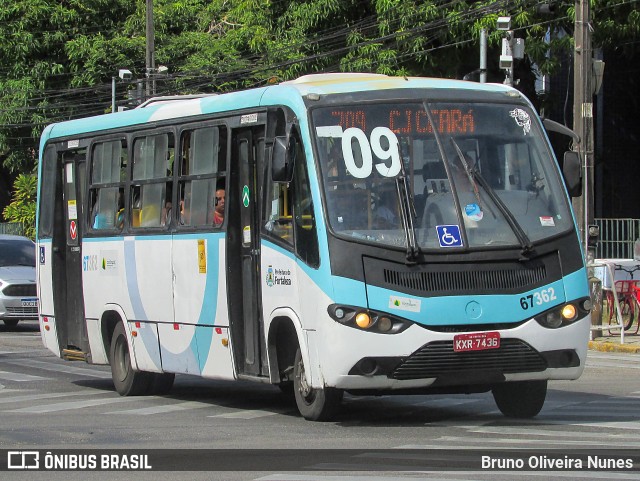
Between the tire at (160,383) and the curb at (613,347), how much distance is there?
8444mm

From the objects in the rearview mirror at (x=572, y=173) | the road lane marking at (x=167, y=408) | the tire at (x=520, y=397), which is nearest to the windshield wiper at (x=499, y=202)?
the rearview mirror at (x=572, y=173)

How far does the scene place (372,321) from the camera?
432 inches

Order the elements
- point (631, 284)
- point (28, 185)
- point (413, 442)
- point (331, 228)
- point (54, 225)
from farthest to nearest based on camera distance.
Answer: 1. point (28, 185)
2. point (631, 284)
3. point (54, 225)
4. point (331, 228)
5. point (413, 442)

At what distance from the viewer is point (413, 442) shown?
10367mm

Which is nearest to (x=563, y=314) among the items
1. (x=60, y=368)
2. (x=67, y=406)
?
(x=67, y=406)

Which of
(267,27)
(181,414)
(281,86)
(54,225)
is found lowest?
(181,414)

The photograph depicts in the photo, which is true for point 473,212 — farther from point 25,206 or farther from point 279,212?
point 25,206

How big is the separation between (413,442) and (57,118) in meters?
41.1

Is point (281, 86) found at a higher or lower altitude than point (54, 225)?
higher

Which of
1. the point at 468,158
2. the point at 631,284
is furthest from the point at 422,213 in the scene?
the point at 631,284

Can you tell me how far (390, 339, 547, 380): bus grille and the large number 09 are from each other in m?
1.49

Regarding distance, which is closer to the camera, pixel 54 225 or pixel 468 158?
pixel 468 158

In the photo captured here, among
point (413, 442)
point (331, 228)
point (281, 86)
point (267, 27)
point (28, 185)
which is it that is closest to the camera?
point (413, 442)

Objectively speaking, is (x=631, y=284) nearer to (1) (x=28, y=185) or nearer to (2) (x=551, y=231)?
(2) (x=551, y=231)
